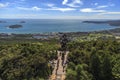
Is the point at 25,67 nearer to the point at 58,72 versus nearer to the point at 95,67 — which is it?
the point at 58,72

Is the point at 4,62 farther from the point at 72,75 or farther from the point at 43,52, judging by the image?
the point at 72,75

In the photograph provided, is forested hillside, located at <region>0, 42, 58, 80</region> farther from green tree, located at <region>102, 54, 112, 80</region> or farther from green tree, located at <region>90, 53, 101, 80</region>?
green tree, located at <region>102, 54, 112, 80</region>

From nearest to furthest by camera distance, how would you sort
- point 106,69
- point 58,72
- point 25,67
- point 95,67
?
point 106,69, point 95,67, point 25,67, point 58,72

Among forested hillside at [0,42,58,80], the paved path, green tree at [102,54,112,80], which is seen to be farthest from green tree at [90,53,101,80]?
forested hillside at [0,42,58,80]

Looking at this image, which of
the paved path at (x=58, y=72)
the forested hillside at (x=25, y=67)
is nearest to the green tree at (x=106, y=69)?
the paved path at (x=58, y=72)

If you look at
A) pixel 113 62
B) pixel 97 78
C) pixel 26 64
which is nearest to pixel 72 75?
pixel 97 78

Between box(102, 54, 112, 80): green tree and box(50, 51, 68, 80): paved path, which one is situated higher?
box(102, 54, 112, 80): green tree

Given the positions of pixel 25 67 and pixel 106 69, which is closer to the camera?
pixel 106 69

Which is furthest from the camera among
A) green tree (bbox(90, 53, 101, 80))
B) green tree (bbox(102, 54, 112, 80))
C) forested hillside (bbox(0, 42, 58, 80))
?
forested hillside (bbox(0, 42, 58, 80))

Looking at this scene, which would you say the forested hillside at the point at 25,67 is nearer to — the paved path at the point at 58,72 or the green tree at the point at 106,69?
the paved path at the point at 58,72

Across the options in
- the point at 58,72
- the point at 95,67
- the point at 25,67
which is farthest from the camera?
the point at 58,72

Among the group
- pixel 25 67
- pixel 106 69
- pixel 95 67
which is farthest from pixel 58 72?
pixel 106 69

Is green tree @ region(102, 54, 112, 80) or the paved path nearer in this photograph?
green tree @ region(102, 54, 112, 80)
